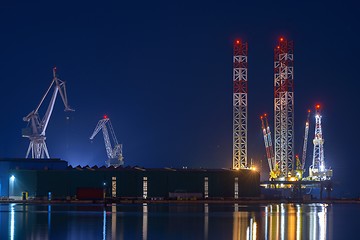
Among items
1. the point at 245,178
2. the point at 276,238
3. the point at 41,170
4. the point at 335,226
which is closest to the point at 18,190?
the point at 41,170

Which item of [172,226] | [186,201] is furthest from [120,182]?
[172,226]

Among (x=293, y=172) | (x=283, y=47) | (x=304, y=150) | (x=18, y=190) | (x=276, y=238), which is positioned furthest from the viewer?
(x=304, y=150)

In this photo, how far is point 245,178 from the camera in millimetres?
119812

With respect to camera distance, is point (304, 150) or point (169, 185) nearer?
point (169, 185)

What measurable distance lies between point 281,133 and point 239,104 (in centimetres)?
1453

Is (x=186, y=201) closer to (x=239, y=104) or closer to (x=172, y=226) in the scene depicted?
(x=239, y=104)

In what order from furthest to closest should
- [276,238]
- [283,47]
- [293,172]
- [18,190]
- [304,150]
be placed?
[304,150], [293,172], [283,47], [18,190], [276,238]

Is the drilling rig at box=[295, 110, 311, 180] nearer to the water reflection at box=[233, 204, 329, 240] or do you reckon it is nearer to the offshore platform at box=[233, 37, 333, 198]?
the offshore platform at box=[233, 37, 333, 198]

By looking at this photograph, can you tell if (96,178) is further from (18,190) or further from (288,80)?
(288,80)

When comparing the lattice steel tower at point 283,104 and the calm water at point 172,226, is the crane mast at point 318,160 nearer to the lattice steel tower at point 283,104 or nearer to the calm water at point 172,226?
the lattice steel tower at point 283,104

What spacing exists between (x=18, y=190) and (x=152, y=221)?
46362 millimetres

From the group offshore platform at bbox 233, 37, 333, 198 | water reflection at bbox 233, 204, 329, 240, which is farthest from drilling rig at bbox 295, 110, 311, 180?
water reflection at bbox 233, 204, 329, 240

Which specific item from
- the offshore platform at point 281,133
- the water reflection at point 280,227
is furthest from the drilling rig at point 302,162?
the water reflection at point 280,227

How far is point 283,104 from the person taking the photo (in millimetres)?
128875
